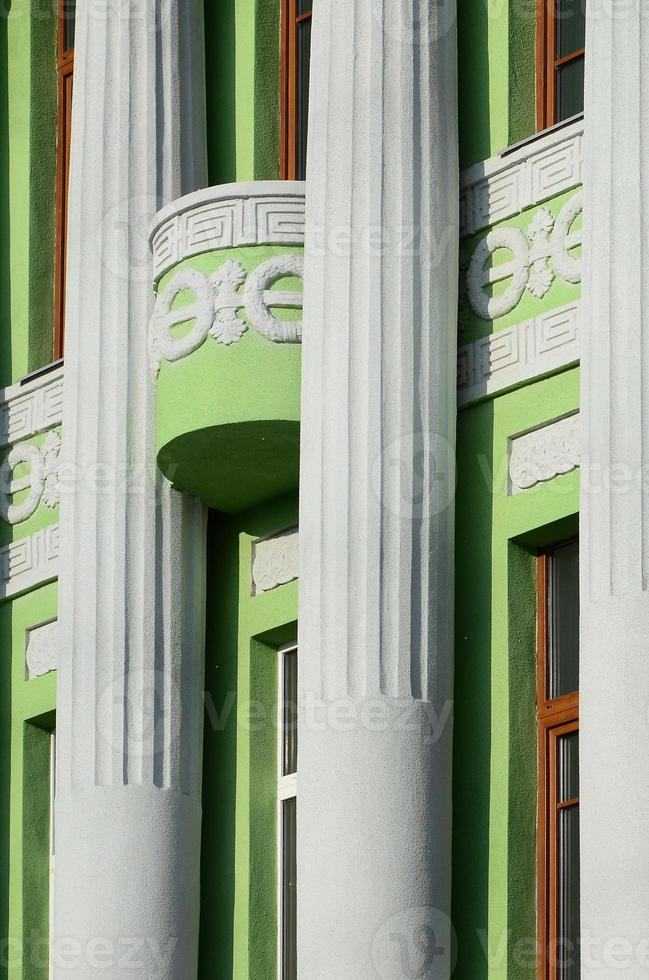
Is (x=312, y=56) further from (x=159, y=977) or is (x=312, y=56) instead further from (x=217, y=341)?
(x=159, y=977)

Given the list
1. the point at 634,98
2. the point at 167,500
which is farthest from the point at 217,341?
the point at 634,98

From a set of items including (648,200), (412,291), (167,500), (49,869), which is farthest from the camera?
(49,869)

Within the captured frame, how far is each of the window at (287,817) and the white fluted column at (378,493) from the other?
1.53 m

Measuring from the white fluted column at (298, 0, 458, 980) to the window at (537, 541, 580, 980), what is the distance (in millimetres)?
521

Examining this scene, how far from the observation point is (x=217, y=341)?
1912 cm

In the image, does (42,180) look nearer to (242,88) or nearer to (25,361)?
(25,361)

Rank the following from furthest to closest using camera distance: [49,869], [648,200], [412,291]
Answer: [49,869] < [412,291] < [648,200]

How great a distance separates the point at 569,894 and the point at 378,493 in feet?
7.61

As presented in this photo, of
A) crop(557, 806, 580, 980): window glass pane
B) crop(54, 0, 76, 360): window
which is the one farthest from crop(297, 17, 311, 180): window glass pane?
crop(557, 806, 580, 980): window glass pane

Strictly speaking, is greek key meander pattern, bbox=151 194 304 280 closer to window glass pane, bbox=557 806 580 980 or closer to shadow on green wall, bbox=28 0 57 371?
shadow on green wall, bbox=28 0 57 371

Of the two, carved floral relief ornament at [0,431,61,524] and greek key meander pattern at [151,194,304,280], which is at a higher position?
greek key meander pattern at [151,194,304,280]

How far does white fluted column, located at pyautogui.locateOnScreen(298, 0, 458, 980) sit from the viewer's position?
17422 mm

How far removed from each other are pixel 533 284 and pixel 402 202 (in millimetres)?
833

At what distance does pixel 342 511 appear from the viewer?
710 inches
